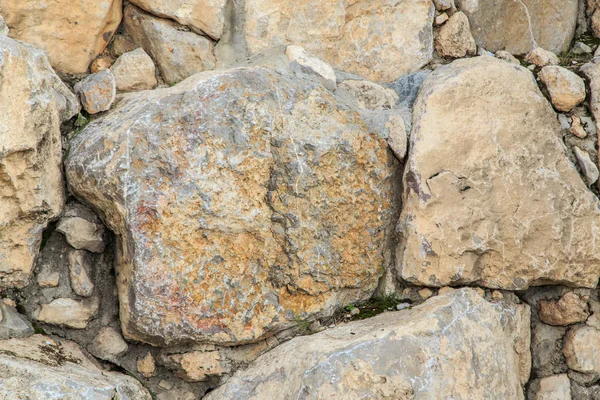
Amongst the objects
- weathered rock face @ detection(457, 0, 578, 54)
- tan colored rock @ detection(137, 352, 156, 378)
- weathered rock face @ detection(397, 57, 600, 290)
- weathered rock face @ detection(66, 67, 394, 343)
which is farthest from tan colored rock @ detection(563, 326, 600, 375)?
tan colored rock @ detection(137, 352, 156, 378)

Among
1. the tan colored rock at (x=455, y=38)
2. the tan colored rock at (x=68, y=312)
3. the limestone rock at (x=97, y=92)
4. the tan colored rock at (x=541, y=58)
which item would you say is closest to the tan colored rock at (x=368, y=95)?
the tan colored rock at (x=455, y=38)

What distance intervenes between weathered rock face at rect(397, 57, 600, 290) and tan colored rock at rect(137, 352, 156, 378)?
4.20ft

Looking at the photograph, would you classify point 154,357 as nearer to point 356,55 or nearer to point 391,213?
point 391,213

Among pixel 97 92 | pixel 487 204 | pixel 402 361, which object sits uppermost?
pixel 97 92

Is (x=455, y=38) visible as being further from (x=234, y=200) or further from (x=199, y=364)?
(x=199, y=364)

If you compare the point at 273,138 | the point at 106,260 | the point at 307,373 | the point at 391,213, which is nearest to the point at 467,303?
the point at 391,213

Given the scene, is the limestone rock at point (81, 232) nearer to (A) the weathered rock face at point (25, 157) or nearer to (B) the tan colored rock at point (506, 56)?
(A) the weathered rock face at point (25, 157)

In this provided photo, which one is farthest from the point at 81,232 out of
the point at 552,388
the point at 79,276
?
the point at 552,388

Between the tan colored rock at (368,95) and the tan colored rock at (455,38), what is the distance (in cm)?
53

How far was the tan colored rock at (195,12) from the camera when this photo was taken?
3.53 meters

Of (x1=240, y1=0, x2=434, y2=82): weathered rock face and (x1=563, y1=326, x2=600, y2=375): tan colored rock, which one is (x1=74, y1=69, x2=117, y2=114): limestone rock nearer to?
(x1=240, y1=0, x2=434, y2=82): weathered rock face

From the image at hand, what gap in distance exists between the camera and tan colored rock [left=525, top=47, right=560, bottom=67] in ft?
12.6

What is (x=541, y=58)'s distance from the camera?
3.85 meters

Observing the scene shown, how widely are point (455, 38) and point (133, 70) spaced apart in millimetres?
1800
